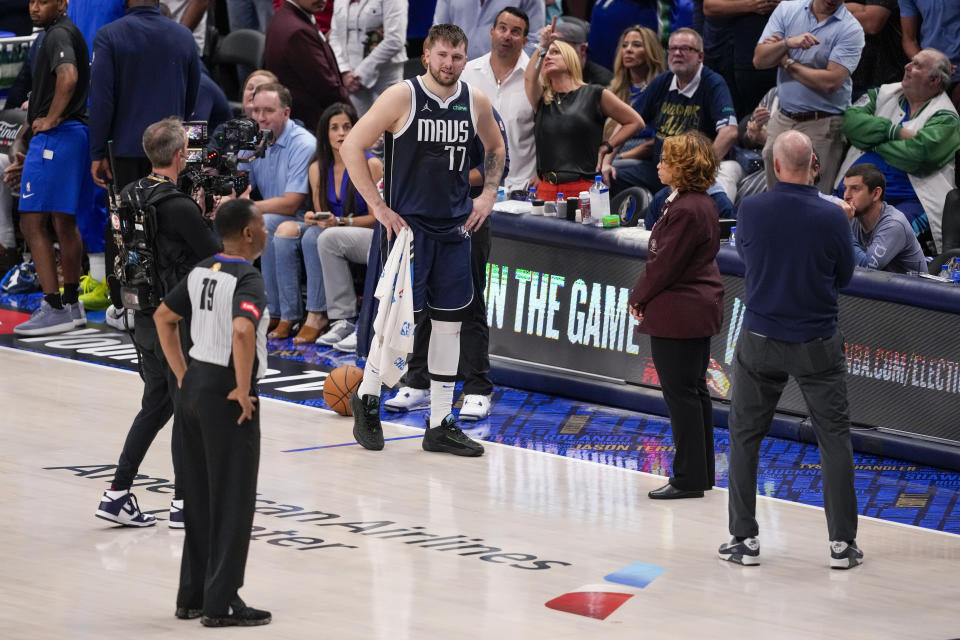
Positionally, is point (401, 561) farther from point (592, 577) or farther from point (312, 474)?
point (312, 474)

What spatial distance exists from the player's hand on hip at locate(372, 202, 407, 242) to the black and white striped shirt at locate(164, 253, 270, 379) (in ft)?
8.26

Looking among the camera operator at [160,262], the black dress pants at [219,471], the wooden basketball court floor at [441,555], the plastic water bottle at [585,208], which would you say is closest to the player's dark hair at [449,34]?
the camera operator at [160,262]

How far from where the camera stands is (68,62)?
10227 millimetres

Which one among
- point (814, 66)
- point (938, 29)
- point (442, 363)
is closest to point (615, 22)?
point (814, 66)

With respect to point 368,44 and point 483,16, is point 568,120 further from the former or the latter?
point 368,44

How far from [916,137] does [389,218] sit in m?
3.98

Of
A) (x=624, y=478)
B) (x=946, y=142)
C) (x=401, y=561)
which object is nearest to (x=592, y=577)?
(x=401, y=561)

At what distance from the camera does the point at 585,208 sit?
9.02 metres

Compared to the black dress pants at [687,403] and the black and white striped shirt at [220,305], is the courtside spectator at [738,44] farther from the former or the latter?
the black and white striped shirt at [220,305]

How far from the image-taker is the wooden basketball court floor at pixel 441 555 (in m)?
5.24

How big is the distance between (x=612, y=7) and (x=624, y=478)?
5.66 meters

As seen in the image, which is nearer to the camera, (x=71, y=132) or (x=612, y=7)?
(x=71, y=132)

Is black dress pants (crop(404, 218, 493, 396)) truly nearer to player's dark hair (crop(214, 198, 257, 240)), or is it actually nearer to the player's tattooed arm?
the player's tattooed arm

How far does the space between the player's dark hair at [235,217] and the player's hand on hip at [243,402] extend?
568mm
